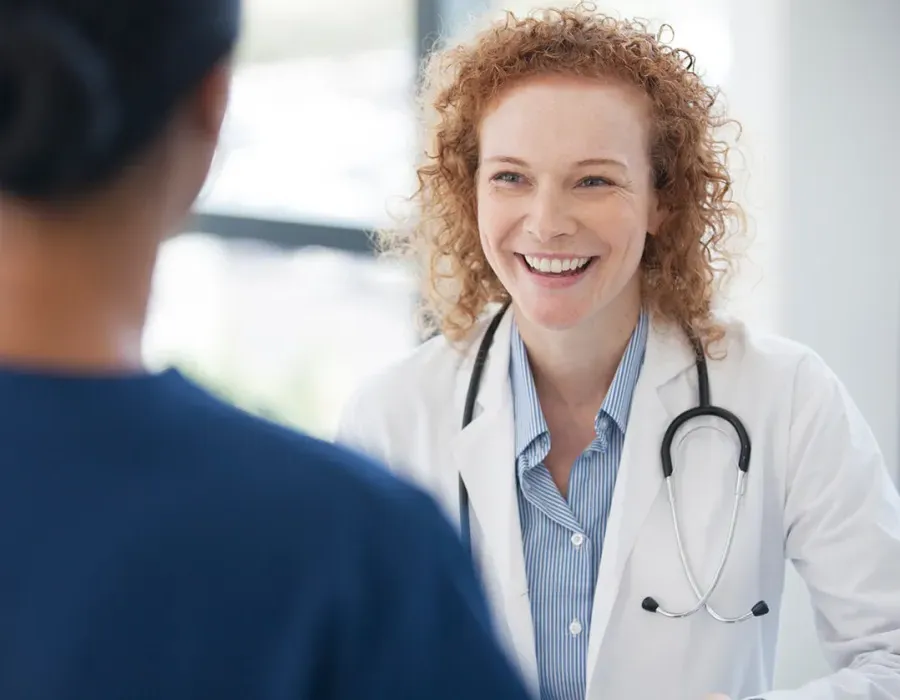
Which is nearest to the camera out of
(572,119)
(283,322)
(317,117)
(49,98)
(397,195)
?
(49,98)

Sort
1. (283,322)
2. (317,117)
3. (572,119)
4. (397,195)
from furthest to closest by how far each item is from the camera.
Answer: (283,322) < (317,117) < (397,195) < (572,119)

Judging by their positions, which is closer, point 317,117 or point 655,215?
point 655,215

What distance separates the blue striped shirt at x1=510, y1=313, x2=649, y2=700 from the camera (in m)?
1.31

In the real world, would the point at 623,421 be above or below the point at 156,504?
below

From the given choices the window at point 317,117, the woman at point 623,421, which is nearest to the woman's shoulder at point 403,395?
the woman at point 623,421

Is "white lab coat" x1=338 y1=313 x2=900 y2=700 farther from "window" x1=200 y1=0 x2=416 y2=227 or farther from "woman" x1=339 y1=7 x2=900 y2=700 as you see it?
"window" x1=200 y1=0 x2=416 y2=227

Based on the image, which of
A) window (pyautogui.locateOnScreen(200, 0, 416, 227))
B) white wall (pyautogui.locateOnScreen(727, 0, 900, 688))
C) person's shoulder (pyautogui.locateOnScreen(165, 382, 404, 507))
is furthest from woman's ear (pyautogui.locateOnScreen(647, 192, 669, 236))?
window (pyautogui.locateOnScreen(200, 0, 416, 227))

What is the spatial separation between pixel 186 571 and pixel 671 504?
96 centimetres

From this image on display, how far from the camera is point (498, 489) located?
1.38 meters

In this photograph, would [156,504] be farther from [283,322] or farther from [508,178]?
[283,322]

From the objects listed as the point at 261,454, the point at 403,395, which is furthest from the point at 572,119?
the point at 261,454

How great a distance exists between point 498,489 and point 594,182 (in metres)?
0.41

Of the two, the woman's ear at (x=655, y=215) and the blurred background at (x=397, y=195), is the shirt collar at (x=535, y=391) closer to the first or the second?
the woman's ear at (x=655, y=215)

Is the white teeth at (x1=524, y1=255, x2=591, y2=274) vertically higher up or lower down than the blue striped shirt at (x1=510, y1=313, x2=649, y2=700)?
higher up
